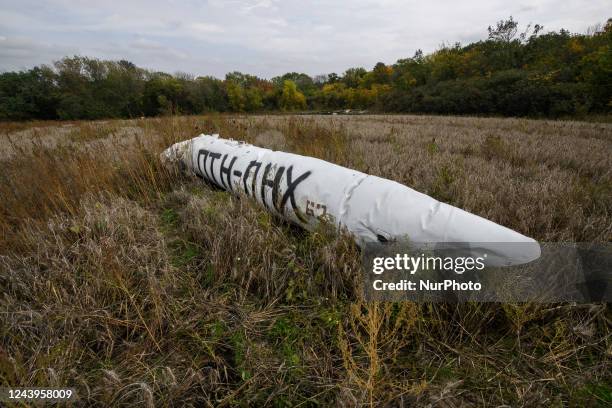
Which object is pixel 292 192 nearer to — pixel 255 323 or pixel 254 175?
pixel 254 175

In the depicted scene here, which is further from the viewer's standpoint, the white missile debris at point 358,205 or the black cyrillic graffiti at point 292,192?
the black cyrillic graffiti at point 292,192

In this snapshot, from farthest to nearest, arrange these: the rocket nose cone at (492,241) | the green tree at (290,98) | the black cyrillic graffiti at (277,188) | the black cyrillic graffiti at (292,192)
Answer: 1. the green tree at (290,98)
2. the black cyrillic graffiti at (277,188)
3. the black cyrillic graffiti at (292,192)
4. the rocket nose cone at (492,241)

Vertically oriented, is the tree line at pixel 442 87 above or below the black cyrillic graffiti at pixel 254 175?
above

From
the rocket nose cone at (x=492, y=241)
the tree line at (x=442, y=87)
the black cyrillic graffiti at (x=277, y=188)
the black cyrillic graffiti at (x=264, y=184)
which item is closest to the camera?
the rocket nose cone at (x=492, y=241)

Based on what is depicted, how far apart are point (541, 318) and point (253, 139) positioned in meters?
5.21

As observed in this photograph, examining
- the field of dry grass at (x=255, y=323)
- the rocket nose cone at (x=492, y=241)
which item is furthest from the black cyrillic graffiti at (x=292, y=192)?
the rocket nose cone at (x=492, y=241)

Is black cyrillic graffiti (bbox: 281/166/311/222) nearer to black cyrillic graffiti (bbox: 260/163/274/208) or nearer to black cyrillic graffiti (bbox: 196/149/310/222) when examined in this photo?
black cyrillic graffiti (bbox: 196/149/310/222)

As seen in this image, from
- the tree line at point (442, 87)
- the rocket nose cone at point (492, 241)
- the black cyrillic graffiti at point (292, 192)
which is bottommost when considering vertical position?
the rocket nose cone at point (492, 241)

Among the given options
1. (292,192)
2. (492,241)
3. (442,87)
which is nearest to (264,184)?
(292,192)

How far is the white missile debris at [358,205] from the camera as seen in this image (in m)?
1.44

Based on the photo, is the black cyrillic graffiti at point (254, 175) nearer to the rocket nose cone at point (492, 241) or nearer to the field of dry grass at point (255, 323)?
the field of dry grass at point (255, 323)

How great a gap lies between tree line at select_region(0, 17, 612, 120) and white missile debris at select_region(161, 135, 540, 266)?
1557 centimetres

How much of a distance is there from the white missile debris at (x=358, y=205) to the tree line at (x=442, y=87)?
15573 millimetres

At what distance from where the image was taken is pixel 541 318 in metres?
1.36
